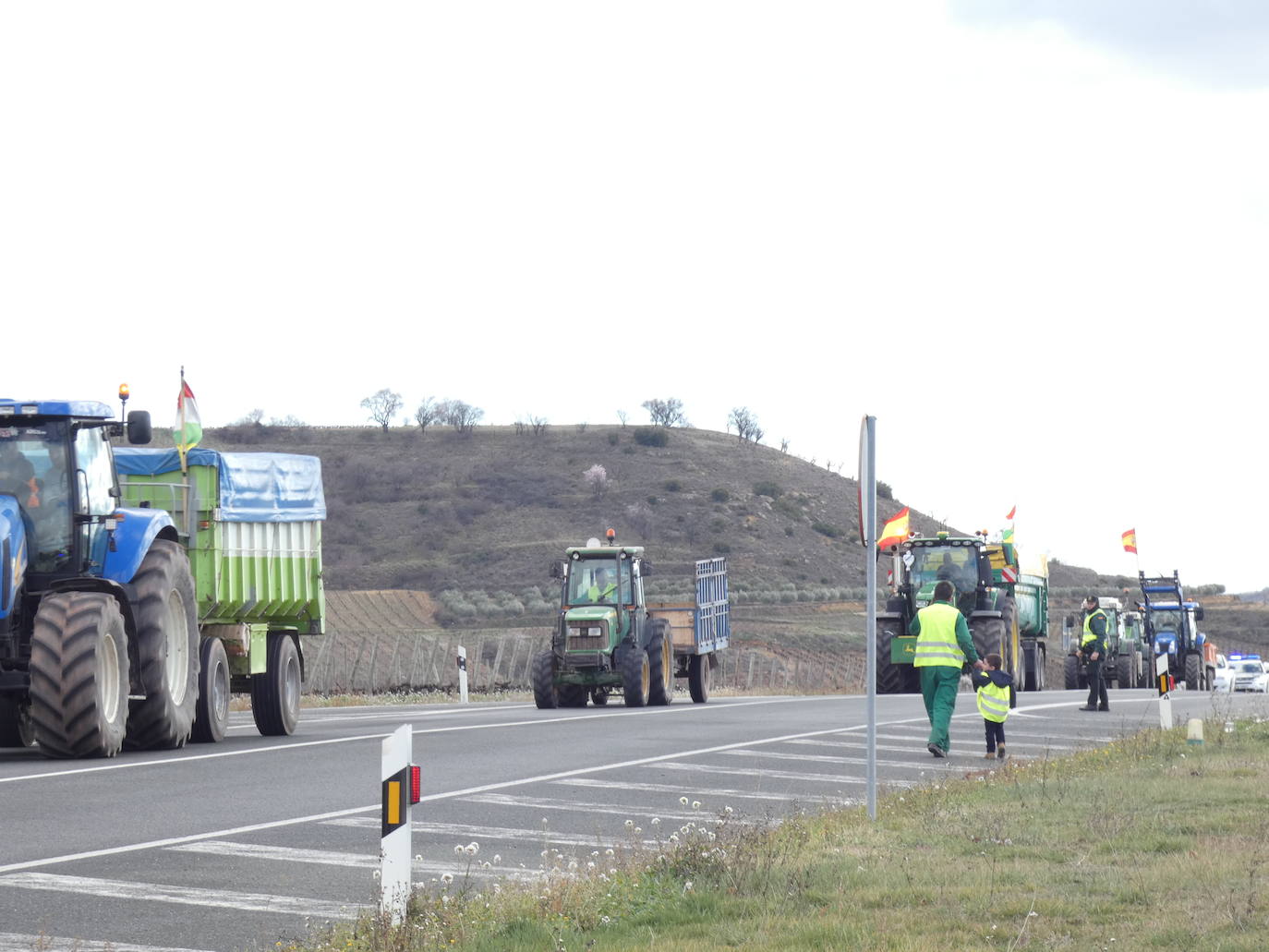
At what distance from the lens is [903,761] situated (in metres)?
17.2

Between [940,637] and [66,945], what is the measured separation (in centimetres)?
1101

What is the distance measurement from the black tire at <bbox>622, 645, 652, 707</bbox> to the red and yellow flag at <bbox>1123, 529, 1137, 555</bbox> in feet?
64.1

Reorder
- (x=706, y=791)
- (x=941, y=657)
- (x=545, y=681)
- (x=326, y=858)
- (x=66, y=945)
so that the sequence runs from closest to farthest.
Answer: (x=66, y=945) < (x=326, y=858) < (x=706, y=791) < (x=941, y=657) < (x=545, y=681)

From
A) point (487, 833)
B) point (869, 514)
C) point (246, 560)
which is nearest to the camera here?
point (869, 514)

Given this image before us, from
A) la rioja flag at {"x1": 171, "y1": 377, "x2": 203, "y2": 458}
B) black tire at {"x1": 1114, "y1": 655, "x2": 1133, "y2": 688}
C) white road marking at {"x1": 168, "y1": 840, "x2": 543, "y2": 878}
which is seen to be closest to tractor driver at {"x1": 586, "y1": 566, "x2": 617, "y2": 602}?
la rioja flag at {"x1": 171, "y1": 377, "x2": 203, "y2": 458}

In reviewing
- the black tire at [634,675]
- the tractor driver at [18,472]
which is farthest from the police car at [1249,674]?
the tractor driver at [18,472]

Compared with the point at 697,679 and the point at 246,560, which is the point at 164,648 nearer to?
the point at 246,560

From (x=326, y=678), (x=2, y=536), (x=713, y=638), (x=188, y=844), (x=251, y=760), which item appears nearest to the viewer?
(x=188, y=844)

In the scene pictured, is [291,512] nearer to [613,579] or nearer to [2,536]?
[2,536]

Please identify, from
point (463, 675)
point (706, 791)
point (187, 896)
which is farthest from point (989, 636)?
point (187, 896)

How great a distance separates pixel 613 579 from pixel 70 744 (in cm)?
1431

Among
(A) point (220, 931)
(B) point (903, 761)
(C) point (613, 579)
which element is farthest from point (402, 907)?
(C) point (613, 579)

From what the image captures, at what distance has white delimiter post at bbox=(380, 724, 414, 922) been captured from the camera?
24.1ft

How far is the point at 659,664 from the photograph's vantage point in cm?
2914
